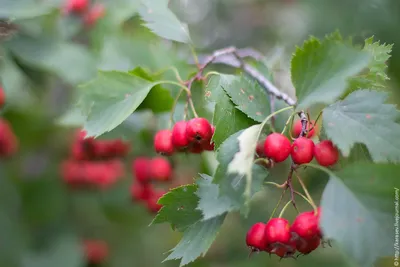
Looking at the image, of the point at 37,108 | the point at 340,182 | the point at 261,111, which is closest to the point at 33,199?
the point at 37,108

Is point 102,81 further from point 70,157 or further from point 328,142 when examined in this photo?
point 70,157

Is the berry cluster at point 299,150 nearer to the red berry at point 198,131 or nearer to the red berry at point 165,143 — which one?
the red berry at point 198,131

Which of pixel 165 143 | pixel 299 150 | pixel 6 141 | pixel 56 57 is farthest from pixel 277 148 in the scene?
pixel 6 141

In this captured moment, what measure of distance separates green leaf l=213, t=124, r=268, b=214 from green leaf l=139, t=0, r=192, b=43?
0.48 meters

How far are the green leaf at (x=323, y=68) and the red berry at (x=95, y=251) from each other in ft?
6.71

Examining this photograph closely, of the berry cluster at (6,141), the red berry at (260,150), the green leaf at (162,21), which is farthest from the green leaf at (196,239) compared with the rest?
the berry cluster at (6,141)

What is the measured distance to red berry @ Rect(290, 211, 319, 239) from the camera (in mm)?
876

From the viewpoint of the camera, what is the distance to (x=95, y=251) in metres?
2.79

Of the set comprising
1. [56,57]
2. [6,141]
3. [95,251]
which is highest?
[56,57]

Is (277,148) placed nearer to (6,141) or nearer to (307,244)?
(307,244)

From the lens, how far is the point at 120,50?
185cm

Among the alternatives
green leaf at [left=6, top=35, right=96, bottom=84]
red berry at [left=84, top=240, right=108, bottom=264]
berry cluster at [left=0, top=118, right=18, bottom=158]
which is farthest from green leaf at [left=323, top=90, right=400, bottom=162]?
red berry at [left=84, top=240, right=108, bottom=264]

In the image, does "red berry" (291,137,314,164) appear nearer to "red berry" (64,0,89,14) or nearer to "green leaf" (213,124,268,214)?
"green leaf" (213,124,268,214)

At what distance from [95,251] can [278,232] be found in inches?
81.1
